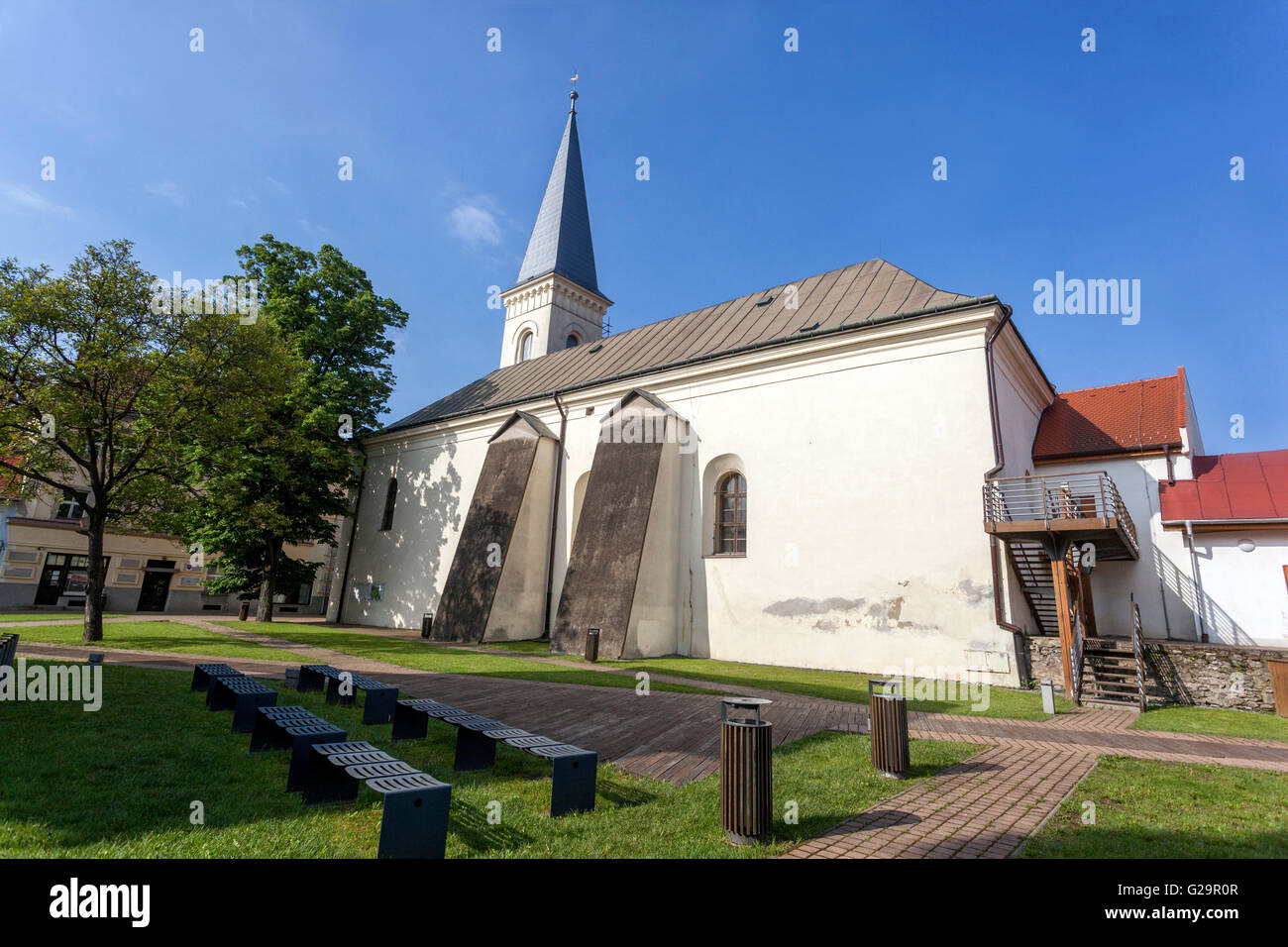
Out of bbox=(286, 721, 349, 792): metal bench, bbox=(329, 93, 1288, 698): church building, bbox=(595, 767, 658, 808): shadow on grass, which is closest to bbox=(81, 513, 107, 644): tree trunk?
bbox=(329, 93, 1288, 698): church building

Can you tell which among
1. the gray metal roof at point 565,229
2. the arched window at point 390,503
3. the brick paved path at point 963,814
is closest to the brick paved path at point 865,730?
the brick paved path at point 963,814

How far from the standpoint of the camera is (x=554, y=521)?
21.7 m

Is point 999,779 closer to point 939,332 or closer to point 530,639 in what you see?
point 939,332

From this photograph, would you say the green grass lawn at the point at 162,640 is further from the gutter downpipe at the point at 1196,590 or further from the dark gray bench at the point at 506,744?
the gutter downpipe at the point at 1196,590

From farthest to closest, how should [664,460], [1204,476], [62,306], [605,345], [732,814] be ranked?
[605,345] → [664,460] → [1204,476] → [62,306] → [732,814]

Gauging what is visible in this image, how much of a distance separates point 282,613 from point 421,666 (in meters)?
25.7

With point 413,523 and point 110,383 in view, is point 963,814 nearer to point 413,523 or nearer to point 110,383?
point 110,383

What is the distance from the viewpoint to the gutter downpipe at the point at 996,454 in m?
13.1

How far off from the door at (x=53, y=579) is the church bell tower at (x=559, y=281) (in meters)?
23.1

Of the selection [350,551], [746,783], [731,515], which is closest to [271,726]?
[746,783]

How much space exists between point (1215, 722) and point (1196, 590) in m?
7.79

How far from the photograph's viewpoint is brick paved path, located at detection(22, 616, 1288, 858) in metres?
4.38
